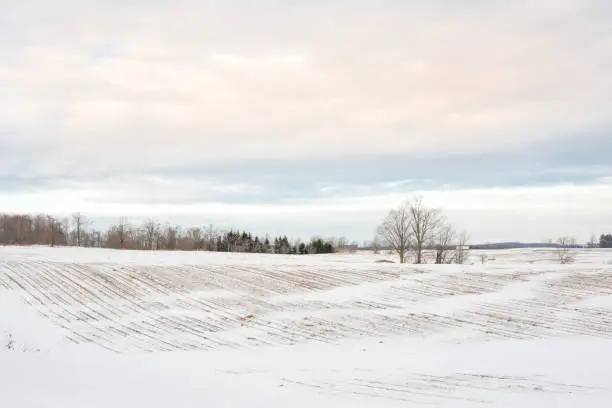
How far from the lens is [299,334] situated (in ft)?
66.5

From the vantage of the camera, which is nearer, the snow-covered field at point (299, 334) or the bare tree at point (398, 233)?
the snow-covered field at point (299, 334)

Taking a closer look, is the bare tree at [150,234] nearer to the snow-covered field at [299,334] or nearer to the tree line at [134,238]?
the tree line at [134,238]

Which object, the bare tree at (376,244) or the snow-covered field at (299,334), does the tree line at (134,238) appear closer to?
the bare tree at (376,244)

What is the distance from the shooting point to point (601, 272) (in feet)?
113

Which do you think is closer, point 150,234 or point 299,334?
point 299,334

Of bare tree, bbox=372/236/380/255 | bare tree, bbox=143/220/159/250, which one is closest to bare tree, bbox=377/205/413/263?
bare tree, bbox=372/236/380/255

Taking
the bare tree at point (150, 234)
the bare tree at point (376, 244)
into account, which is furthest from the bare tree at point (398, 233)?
the bare tree at point (150, 234)

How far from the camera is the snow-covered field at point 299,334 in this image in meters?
11.1

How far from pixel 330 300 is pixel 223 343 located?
852 centimetres

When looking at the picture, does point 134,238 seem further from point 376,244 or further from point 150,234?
point 376,244

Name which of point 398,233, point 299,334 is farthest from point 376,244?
point 299,334

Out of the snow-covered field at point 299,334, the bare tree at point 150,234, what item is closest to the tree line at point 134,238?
the bare tree at point 150,234

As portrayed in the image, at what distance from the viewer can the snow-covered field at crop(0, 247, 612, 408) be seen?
11.1m

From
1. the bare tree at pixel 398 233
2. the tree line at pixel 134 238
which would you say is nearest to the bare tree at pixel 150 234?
the tree line at pixel 134 238
